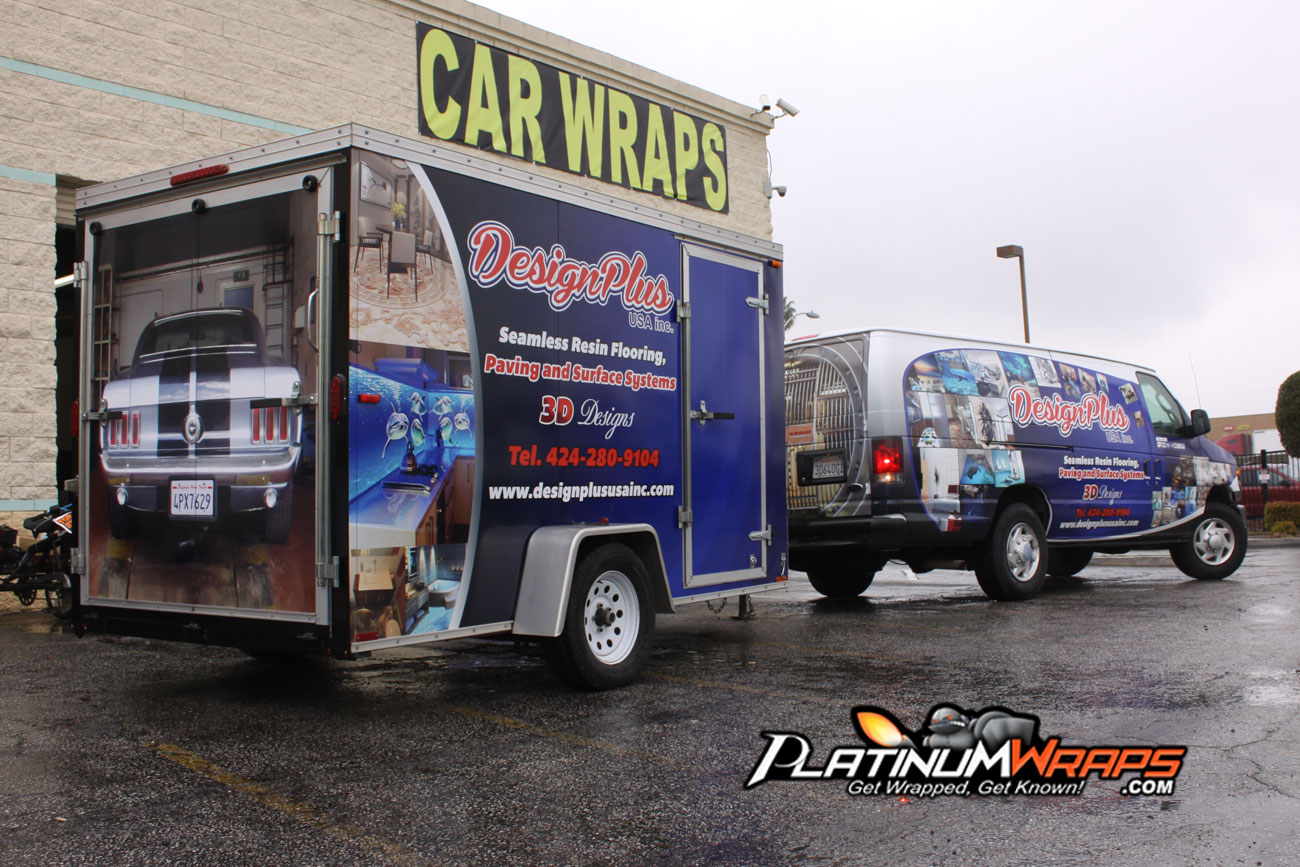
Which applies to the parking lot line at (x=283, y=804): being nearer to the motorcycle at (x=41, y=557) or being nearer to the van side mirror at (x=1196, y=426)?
the motorcycle at (x=41, y=557)

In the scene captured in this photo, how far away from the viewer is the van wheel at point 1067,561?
12.7 metres

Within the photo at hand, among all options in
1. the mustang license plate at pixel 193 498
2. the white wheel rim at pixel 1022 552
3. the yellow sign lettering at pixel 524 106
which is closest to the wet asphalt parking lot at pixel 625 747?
the mustang license plate at pixel 193 498

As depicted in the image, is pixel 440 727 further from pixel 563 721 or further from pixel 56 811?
pixel 56 811

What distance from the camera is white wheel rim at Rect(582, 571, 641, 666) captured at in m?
6.16

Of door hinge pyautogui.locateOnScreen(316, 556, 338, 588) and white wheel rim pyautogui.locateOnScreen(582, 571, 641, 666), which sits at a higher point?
door hinge pyautogui.locateOnScreen(316, 556, 338, 588)

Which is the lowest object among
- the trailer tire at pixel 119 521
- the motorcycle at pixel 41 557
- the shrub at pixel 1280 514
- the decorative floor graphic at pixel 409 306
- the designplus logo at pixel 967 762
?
the designplus logo at pixel 967 762

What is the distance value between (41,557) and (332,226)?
611 centimetres

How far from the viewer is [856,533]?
29.9ft

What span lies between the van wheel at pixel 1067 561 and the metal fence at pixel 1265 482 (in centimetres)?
1032

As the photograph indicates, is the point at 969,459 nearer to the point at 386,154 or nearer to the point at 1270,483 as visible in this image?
Answer: the point at 386,154

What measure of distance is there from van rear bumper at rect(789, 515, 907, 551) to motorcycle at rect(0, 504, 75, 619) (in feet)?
20.1

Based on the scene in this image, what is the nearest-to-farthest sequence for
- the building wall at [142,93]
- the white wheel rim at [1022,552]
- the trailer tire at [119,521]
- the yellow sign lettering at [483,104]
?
the trailer tire at [119,521] → the white wheel rim at [1022,552] → the building wall at [142,93] → the yellow sign lettering at [483,104]

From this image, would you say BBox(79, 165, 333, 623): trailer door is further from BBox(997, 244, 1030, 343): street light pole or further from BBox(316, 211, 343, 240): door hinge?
BBox(997, 244, 1030, 343): street light pole

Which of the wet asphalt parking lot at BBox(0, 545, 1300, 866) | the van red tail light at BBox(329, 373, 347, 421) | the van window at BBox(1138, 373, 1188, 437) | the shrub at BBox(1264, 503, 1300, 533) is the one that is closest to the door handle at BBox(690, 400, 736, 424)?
the wet asphalt parking lot at BBox(0, 545, 1300, 866)
